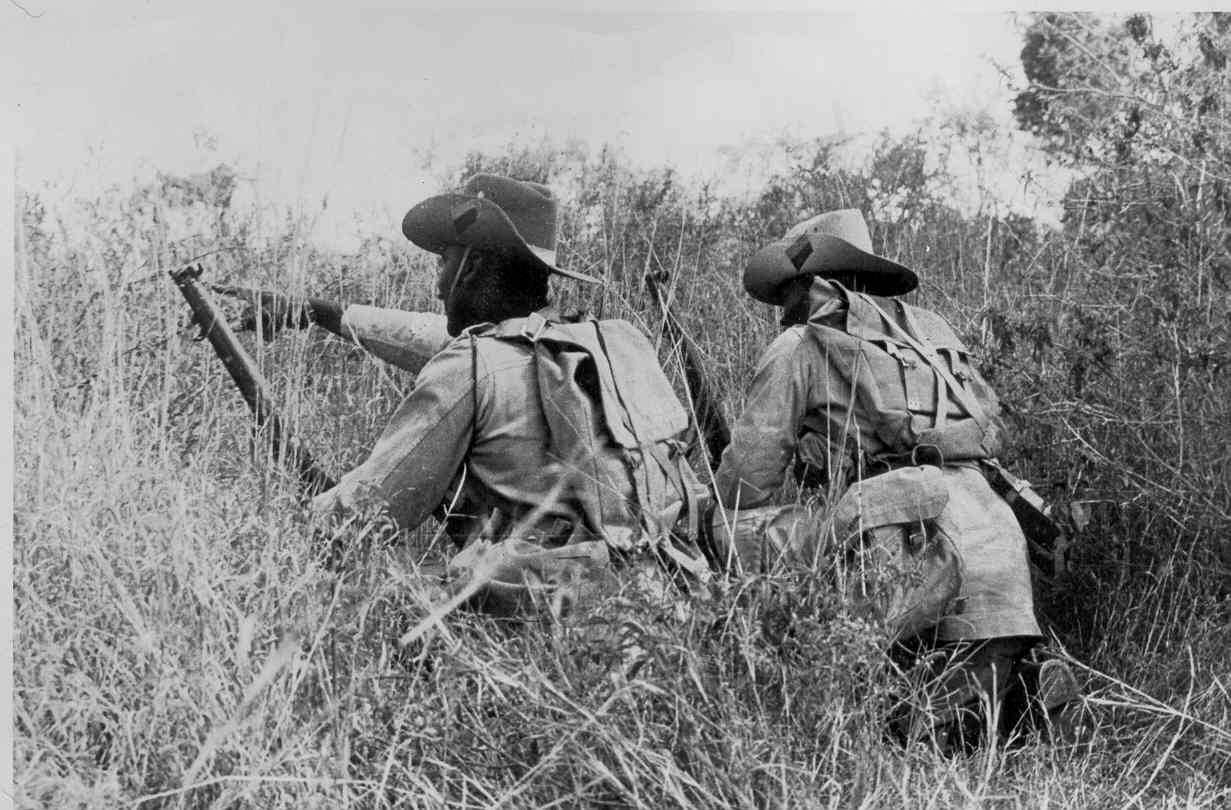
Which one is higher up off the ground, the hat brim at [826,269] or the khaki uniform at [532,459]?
the hat brim at [826,269]

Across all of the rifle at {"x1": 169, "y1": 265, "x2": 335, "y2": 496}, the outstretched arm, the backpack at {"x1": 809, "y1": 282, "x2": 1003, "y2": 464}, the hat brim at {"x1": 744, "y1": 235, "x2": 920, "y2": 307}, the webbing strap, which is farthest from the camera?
the outstretched arm

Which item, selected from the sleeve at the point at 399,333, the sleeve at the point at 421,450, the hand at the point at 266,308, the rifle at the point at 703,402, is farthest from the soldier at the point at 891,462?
the hand at the point at 266,308

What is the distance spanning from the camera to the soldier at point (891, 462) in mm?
4703

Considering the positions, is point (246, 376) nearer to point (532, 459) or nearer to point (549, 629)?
point (532, 459)

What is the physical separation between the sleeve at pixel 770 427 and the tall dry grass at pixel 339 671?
0.96 meters

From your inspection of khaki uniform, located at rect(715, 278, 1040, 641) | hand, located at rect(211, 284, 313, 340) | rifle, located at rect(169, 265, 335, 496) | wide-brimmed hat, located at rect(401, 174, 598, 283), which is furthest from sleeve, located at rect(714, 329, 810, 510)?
hand, located at rect(211, 284, 313, 340)

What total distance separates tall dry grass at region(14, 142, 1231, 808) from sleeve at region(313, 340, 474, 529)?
0.53 ft

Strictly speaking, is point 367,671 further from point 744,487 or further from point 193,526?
point 744,487

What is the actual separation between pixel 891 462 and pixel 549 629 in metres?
1.30

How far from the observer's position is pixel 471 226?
15.6 feet

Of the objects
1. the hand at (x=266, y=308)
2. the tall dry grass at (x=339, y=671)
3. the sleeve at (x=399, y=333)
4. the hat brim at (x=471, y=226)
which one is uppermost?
the hat brim at (x=471, y=226)

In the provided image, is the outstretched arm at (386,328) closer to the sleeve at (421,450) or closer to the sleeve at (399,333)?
the sleeve at (399,333)

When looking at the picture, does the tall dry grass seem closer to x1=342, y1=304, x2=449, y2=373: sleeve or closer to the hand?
the hand

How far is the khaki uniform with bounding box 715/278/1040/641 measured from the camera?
4707 mm
